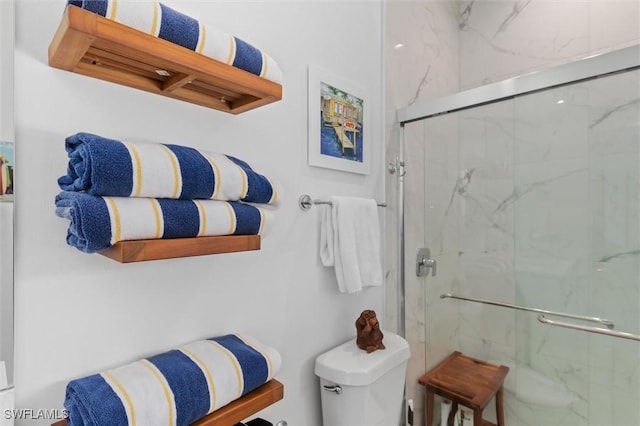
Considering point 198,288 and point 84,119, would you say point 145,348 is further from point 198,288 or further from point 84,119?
point 84,119

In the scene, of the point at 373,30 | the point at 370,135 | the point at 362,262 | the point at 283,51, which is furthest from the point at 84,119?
the point at 373,30

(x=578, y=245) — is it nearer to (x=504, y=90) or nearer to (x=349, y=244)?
(x=504, y=90)

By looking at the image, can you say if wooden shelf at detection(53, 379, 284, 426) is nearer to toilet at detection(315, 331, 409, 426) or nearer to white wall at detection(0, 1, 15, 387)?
white wall at detection(0, 1, 15, 387)

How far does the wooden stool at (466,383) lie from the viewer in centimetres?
140

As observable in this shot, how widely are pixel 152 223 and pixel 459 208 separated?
1.21 metres

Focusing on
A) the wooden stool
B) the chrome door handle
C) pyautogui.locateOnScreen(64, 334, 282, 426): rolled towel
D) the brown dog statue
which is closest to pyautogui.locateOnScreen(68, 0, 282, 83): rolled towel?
pyautogui.locateOnScreen(64, 334, 282, 426): rolled towel

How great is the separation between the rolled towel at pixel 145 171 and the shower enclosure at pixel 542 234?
39.4 inches

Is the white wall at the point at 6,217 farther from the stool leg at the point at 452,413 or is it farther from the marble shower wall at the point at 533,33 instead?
the marble shower wall at the point at 533,33

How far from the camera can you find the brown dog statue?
120 cm

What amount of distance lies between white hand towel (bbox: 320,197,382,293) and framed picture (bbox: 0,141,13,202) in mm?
816

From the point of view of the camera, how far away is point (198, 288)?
898mm

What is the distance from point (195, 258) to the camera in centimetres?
89

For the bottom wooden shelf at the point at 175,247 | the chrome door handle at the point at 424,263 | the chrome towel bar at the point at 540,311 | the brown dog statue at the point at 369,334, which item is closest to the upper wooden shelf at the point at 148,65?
the bottom wooden shelf at the point at 175,247

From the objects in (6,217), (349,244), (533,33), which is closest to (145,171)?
(6,217)
